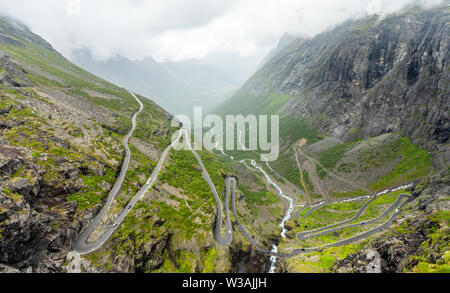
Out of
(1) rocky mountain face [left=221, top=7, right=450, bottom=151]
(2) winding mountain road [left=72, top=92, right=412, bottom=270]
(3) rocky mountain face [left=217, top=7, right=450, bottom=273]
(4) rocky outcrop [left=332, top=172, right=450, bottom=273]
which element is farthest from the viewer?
(1) rocky mountain face [left=221, top=7, right=450, bottom=151]

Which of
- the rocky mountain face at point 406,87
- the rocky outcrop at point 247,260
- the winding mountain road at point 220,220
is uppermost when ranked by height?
the rocky mountain face at point 406,87

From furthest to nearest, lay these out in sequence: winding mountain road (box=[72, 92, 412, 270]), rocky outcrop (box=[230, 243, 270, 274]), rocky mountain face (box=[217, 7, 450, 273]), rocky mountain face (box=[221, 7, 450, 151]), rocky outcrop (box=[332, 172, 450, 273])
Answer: rocky mountain face (box=[221, 7, 450, 151]) < rocky outcrop (box=[230, 243, 270, 274]) < winding mountain road (box=[72, 92, 412, 270]) < rocky mountain face (box=[217, 7, 450, 273]) < rocky outcrop (box=[332, 172, 450, 273])

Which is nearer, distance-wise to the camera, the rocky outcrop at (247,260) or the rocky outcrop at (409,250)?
the rocky outcrop at (409,250)

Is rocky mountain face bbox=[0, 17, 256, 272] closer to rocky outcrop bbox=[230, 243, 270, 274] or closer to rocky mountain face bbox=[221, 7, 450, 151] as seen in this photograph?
rocky outcrop bbox=[230, 243, 270, 274]

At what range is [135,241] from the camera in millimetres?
53031

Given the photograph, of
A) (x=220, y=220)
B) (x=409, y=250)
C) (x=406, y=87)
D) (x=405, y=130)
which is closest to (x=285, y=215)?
(x=220, y=220)

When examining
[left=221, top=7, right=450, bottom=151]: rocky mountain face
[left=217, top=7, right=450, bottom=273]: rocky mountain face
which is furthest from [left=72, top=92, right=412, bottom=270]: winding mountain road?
[left=221, top=7, right=450, bottom=151]: rocky mountain face

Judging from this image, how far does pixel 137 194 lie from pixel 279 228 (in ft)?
A: 209

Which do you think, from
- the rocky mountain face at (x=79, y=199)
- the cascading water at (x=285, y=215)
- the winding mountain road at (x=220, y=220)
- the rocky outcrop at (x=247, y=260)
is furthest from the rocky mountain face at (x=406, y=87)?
the rocky mountain face at (x=79, y=199)

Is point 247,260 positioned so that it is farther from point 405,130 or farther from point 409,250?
point 405,130

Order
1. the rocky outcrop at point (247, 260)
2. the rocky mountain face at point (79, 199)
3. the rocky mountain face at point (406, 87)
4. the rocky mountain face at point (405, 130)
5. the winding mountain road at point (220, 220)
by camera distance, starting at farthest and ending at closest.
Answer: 1. the rocky mountain face at point (406, 87)
2. the rocky outcrop at point (247, 260)
3. the winding mountain road at point (220, 220)
4. the rocky mountain face at point (405, 130)
5. the rocky mountain face at point (79, 199)

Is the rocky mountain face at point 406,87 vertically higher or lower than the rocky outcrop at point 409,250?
higher

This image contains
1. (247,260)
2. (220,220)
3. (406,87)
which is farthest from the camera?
(406,87)

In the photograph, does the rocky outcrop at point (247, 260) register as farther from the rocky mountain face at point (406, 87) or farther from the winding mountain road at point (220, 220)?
the rocky mountain face at point (406, 87)
